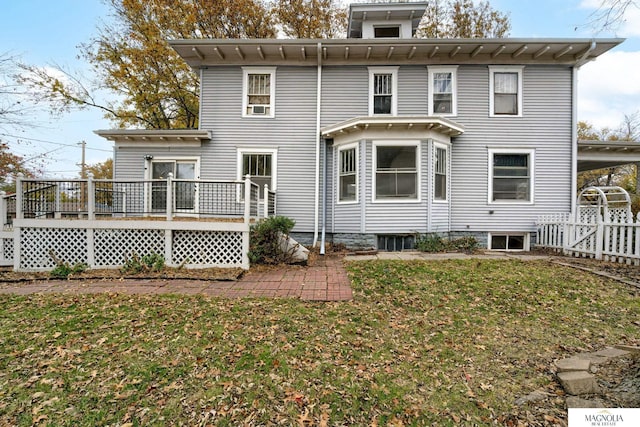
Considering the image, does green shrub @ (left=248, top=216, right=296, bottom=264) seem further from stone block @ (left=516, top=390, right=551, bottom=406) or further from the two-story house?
stone block @ (left=516, top=390, right=551, bottom=406)

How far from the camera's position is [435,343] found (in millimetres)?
3455

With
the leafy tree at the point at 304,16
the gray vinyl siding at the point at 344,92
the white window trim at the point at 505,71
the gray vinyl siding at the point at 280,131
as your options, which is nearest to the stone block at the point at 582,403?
the gray vinyl siding at the point at 280,131

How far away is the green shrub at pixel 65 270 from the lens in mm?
6215

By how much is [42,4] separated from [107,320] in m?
13.0

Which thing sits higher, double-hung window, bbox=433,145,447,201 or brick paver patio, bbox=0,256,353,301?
double-hung window, bbox=433,145,447,201

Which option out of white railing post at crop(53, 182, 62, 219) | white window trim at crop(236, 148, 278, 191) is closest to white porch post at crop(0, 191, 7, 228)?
white railing post at crop(53, 182, 62, 219)

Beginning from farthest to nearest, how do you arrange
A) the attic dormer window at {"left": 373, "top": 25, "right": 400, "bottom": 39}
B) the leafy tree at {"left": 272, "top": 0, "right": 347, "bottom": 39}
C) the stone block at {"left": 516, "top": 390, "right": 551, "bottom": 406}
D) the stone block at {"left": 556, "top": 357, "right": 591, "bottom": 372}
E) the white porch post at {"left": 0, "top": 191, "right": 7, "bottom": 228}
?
the leafy tree at {"left": 272, "top": 0, "right": 347, "bottom": 39} → the attic dormer window at {"left": 373, "top": 25, "right": 400, "bottom": 39} → the white porch post at {"left": 0, "top": 191, "right": 7, "bottom": 228} → the stone block at {"left": 556, "top": 357, "right": 591, "bottom": 372} → the stone block at {"left": 516, "top": 390, "right": 551, "bottom": 406}

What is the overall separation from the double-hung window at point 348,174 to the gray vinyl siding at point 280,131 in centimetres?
97

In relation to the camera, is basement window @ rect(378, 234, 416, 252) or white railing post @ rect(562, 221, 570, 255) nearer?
white railing post @ rect(562, 221, 570, 255)

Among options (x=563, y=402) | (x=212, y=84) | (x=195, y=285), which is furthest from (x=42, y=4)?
(x=563, y=402)

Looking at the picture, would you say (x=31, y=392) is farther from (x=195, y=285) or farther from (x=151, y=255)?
(x=151, y=255)

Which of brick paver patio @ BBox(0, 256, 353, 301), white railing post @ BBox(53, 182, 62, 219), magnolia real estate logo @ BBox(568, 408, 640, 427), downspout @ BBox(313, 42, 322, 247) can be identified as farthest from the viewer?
downspout @ BBox(313, 42, 322, 247)

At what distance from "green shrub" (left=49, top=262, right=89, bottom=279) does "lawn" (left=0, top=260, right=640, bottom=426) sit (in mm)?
1505

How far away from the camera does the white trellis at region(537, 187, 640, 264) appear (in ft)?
22.1
